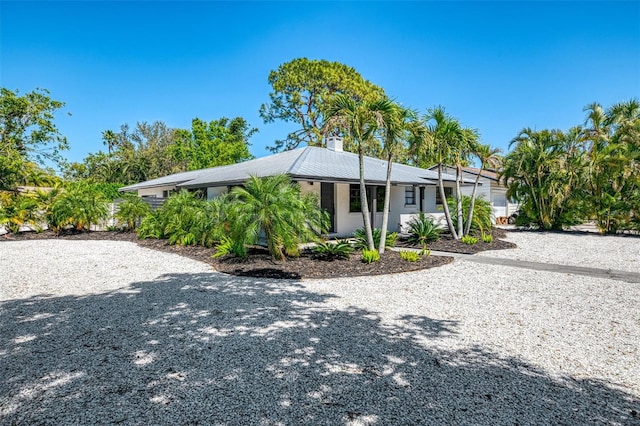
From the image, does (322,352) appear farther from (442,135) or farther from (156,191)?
(156,191)

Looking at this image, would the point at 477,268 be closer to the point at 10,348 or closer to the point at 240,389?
the point at 240,389

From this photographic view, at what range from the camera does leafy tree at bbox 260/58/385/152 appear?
29109 mm

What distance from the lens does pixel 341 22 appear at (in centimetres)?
1353

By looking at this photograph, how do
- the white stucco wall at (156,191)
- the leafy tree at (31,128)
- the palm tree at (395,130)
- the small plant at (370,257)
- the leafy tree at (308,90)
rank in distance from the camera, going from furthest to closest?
the leafy tree at (308,90), the leafy tree at (31,128), the white stucco wall at (156,191), the palm tree at (395,130), the small plant at (370,257)

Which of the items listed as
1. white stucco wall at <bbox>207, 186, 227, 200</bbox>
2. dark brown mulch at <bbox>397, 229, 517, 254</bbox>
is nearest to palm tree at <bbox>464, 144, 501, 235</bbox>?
dark brown mulch at <bbox>397, 229, 517, 254</bbox>

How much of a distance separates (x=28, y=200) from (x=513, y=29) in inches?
856

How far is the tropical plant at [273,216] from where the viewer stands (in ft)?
27.0

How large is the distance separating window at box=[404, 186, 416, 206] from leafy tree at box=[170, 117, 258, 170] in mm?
24715

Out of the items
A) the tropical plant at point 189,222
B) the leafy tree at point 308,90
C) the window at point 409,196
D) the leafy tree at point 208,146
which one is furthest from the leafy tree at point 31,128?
the window at point 409,196

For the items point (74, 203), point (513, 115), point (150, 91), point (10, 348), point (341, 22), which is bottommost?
point (10, 348)

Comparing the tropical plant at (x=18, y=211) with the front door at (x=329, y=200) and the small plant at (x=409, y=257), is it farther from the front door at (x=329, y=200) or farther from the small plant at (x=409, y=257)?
the small plant at (x=409, y=257)

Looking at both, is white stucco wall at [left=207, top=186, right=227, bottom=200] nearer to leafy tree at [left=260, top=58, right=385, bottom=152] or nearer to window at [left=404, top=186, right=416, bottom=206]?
window at [left=404, top=186, right=416, bottom=206]

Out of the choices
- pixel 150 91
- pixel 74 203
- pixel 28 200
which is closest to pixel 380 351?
pixel 74 203

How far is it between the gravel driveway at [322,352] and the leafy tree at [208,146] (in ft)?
102
